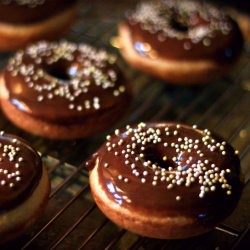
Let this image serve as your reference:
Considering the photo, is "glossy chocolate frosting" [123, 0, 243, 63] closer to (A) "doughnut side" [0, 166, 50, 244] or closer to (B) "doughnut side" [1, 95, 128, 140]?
(B) "doughnut side" [1, 95, 128, 140]

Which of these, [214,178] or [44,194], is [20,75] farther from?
[214,178]

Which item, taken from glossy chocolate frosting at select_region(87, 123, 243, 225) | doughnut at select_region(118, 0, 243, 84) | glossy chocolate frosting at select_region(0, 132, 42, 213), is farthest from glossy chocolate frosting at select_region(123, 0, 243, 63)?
glossy chocolate frosting at select_region(0, 132, 42, 213)

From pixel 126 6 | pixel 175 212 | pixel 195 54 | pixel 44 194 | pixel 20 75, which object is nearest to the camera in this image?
pixel 175 212

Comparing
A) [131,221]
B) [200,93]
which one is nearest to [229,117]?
[200,93]

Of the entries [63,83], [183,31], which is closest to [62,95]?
[63,83]

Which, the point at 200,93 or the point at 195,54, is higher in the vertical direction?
the point at 195,54

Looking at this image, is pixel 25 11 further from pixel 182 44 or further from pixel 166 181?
pixel 166 181
